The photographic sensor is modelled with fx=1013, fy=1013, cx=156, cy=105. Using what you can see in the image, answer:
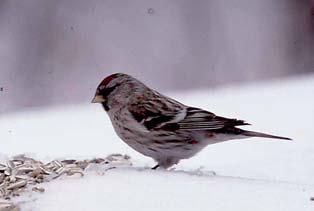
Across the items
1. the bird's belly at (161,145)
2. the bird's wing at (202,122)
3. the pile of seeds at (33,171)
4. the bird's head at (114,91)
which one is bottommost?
the pile of seeds at (33,171)

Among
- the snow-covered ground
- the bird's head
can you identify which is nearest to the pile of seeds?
the snow-covered ground

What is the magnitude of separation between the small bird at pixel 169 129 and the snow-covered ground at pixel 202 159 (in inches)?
3.4

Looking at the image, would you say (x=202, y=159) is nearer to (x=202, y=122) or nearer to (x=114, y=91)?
(x=202, y=122)

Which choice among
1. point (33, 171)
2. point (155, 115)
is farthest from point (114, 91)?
point (33, 171)

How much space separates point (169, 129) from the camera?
3.72 metres

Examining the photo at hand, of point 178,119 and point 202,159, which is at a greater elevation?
point 178,119

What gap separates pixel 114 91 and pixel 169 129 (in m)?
0.31

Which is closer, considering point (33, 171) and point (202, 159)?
point (33, 171)

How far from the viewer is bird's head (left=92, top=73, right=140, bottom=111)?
3.88 metres

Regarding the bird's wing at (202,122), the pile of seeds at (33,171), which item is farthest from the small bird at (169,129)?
the pile of seeds at (33,171)

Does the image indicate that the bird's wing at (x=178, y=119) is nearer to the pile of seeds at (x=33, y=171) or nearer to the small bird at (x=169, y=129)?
the small bird at (x=169, y=129)

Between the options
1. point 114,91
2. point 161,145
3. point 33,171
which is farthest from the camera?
point 114,91

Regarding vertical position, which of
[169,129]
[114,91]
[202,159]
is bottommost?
[202,159]

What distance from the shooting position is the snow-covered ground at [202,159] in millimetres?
2918
